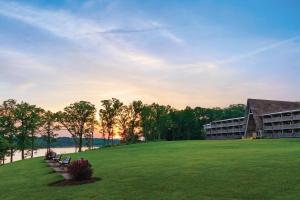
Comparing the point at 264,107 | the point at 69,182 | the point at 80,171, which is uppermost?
the point at 264,107

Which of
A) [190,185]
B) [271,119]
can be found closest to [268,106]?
[271,119]

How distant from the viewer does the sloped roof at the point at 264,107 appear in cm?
10969

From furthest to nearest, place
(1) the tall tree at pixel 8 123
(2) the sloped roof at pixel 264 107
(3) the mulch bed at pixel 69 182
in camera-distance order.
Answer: (2) the sloped roof at pixel 264 107
(1) the tall tree at pixel 8 123
(3) the mulch bed at pixel 69 182

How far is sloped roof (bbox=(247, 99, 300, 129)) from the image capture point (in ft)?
360

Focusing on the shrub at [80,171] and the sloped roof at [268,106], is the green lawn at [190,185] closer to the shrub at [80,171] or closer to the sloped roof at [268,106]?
the shrub at [80,171]

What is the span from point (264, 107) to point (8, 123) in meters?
69.5

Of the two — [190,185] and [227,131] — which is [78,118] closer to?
[227,131]

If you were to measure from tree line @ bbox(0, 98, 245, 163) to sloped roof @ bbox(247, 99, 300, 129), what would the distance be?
3573cm

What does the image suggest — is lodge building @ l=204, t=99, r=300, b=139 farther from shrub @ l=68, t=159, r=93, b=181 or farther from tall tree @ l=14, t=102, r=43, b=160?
shrub @ l=68, t=159, r=93, b=181

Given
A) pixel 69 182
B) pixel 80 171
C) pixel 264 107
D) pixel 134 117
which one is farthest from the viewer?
pixel 134 117

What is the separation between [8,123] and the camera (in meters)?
97.6

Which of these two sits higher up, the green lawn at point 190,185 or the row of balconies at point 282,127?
the row of balconies at point 282,127

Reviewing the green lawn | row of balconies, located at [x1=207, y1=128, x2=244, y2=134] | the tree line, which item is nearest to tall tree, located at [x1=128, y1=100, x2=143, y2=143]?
the tree line

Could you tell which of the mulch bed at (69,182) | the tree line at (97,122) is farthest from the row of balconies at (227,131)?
the mulch bed at (69,182)
